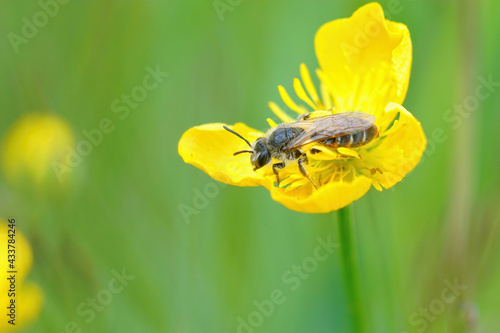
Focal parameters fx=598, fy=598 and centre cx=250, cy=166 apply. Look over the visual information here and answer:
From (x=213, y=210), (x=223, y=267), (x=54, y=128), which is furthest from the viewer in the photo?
(x=54, y=128)

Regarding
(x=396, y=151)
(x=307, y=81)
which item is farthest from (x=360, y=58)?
(x=396, y=151)

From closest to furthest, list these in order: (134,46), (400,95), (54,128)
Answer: (400,95)
(54,128)
(134,46)

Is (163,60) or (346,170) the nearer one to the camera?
(346,170)

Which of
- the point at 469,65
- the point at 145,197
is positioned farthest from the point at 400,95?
the point at 145,197

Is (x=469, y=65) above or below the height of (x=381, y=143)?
above

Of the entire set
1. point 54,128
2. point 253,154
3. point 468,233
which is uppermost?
point 54,128

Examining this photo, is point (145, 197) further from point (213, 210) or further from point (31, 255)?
point (31, 255)
